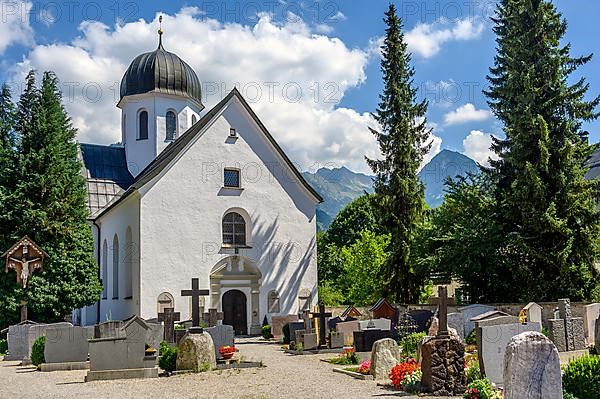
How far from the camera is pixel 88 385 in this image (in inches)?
569

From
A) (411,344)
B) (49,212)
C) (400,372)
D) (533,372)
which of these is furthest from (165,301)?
(533,372)

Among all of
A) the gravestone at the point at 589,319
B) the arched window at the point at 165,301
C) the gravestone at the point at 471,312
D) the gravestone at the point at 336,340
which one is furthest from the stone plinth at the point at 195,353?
the gravestone at the point at 589,319

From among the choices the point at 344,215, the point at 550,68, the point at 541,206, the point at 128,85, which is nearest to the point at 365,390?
the point at 541,206

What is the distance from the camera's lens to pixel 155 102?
38.1 metres

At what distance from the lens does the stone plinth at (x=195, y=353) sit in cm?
1623

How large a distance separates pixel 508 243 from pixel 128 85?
2427cm

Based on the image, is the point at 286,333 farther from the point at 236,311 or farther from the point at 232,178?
the point at 232,178

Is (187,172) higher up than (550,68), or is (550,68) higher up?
(550,68)

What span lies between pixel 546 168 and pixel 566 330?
22.7 ft

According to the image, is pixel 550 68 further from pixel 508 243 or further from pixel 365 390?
pixel 365 390

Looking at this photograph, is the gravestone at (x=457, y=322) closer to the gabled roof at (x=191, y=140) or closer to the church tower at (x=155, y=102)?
the gabled roof at (x=191, y=140)

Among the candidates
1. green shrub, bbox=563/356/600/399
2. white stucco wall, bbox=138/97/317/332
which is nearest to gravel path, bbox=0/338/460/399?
green shrub, bbox=563/356/600/399

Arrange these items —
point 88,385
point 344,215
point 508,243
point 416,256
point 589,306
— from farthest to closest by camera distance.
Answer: point 344,215
point 416,256
point 508,243
point 589,306
point 88,385

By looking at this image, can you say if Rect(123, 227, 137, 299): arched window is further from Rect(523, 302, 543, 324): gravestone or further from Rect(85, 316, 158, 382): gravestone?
Rect(523, 302, 543, 324): gravestone
